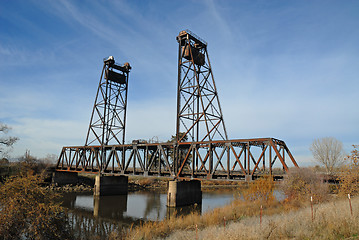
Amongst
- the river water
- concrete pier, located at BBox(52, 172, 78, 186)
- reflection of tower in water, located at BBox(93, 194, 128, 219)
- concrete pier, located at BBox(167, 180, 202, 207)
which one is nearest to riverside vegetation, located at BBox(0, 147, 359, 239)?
the river water

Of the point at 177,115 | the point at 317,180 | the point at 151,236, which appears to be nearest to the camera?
the point at 151,236

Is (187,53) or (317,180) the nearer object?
(317,180)

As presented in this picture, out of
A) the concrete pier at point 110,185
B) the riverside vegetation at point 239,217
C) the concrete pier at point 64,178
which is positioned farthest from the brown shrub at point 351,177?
the concrete pier at point 64,178

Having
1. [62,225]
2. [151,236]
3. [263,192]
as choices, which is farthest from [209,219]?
[62,225]

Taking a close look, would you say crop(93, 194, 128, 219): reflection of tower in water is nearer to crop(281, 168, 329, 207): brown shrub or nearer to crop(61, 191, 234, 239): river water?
crop(61, 191, 234, 239): river water

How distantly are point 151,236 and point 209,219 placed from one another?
399 cm

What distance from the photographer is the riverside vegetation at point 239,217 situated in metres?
8.85

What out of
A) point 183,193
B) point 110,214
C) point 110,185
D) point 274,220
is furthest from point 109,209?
point 274,220

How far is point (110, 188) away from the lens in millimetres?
39125

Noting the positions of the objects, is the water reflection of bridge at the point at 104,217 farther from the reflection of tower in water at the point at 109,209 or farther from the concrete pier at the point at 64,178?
the concrete pier at the point at 64,178

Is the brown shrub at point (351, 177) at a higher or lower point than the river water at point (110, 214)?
higher

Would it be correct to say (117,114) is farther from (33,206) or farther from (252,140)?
(33,206)

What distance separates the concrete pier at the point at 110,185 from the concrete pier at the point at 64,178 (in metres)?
12.8

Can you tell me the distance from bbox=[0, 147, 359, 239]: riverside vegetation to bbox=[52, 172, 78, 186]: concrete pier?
38.2 meters
